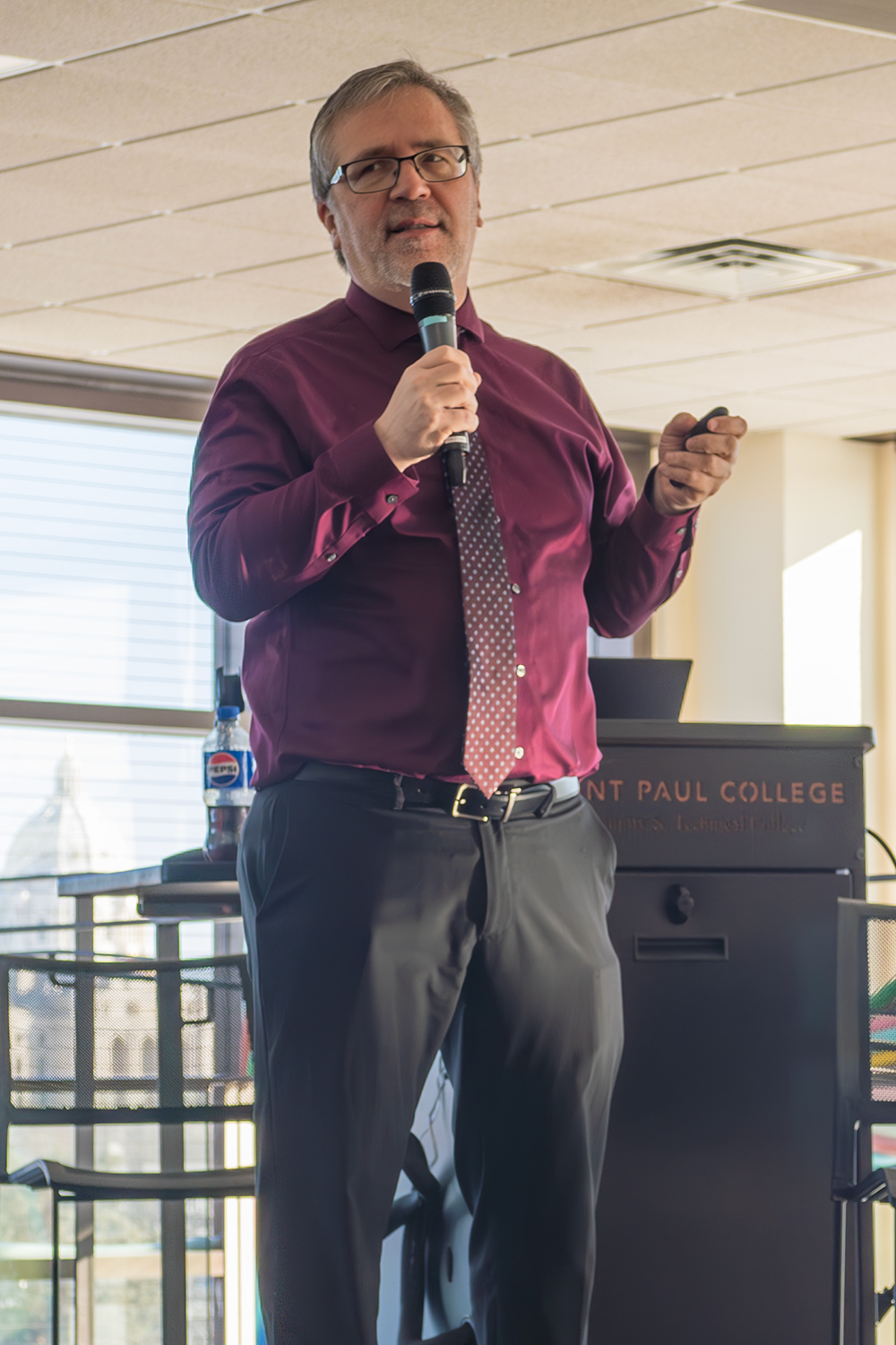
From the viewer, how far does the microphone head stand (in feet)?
4.48

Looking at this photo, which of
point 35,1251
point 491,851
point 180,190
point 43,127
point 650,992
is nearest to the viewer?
point 491,851

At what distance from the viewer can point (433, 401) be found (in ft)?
4.00

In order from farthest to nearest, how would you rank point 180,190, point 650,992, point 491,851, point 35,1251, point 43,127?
point 35,1251 → point 180,190 → point 43,127 → point 650,992 → point 491,851

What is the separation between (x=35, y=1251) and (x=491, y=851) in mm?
4392

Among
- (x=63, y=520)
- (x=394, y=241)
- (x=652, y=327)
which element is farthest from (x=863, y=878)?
(x=63, y=520)

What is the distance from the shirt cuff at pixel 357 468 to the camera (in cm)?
127

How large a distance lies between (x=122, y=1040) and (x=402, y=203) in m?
0.99

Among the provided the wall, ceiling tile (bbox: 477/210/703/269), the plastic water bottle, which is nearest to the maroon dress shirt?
the plastic water bottle

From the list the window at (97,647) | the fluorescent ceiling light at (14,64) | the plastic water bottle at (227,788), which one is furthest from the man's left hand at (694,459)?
the window at (97,647)

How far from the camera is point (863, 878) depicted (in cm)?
209

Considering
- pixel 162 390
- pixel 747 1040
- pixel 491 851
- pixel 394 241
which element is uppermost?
pixel 162 390

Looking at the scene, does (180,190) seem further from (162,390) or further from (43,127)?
(162,390)

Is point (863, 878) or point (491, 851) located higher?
point (491, 851)

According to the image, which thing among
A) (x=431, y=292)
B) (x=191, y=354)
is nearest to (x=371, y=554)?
(x=431, y=292)
